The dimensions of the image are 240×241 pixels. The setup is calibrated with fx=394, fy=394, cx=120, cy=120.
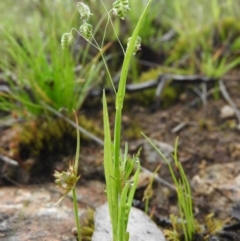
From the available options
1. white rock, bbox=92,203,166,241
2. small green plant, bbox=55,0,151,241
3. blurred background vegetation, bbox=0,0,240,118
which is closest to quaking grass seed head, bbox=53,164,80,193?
small green plant, bbox=55,0,151,241

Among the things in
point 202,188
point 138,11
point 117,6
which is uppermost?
point 138,11

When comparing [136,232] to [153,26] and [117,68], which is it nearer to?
[117,68]

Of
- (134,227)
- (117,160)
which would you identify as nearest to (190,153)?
(134,227)

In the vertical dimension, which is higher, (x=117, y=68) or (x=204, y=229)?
(x=117, y=68)

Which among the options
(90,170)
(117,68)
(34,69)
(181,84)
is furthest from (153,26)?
(90,170)

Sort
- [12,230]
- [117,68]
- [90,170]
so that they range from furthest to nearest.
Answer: [117,68]
[90,170]
[12,230]

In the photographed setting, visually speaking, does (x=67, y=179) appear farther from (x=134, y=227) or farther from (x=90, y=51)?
(x=90, y=51)

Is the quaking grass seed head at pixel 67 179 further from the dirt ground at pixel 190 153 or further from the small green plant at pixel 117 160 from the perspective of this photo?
the dirt ground at pixel 190 153

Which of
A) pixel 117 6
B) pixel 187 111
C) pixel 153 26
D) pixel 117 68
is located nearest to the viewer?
pixel 117 6

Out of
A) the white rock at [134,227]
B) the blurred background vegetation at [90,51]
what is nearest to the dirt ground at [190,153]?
the white rock at [134,227]
